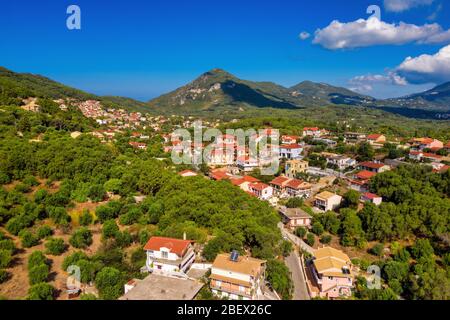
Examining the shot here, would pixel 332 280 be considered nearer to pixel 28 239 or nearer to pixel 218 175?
pixel 28 239

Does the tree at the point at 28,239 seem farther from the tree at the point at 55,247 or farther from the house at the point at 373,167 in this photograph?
the house at the point at 373,167

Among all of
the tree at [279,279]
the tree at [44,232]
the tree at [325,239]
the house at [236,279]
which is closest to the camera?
the house at [236,279]

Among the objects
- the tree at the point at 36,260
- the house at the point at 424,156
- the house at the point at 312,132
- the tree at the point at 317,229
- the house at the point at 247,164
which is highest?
the house at the point at 312,132

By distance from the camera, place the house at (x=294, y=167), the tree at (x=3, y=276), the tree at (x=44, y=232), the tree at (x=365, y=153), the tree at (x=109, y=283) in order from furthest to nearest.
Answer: the tree at (x=365, y=153)
the house at (x=294, y=167)
the tree at (x=44, y=232)
the tree at (x=3, y=276)
the tree at (x=109, y=283)

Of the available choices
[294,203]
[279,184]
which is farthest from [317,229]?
[279,184]

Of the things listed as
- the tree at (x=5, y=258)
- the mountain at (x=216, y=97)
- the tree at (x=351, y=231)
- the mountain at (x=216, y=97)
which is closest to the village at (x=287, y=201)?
the tree at (x=351, y=231)

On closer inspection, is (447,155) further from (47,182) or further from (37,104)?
(37,104)
